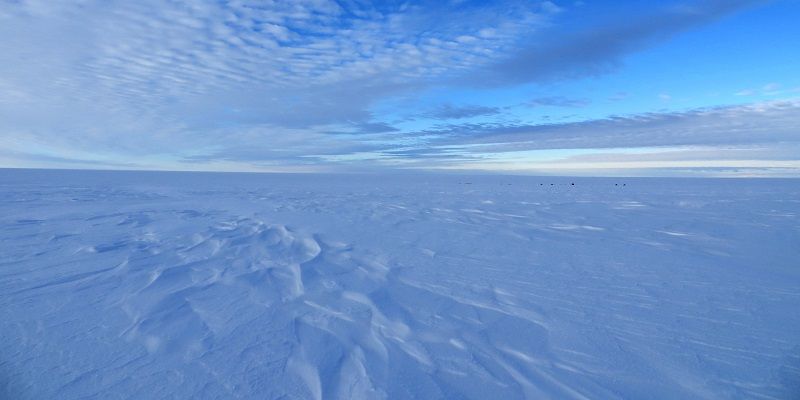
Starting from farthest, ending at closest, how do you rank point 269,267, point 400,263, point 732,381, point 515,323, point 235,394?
point 400,263 → point 269,267 → point 515,323 → point 732,381 → point 235,394

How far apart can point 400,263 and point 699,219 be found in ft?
36.8

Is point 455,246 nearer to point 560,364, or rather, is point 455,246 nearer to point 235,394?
point 560,364

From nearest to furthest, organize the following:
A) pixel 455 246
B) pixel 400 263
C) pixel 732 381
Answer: pixel 732 381, pixel 400 263, pixel 455 246

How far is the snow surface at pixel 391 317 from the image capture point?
10.3ft

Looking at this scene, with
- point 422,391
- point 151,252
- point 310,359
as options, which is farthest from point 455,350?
point 151,252

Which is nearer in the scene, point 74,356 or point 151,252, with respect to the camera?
point 74,356

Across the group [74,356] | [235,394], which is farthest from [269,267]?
[235,394]

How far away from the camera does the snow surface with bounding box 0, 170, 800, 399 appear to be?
3.15 m

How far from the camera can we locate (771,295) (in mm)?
5246

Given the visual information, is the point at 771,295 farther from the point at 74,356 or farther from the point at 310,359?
the point at 74,356

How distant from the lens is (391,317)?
4402 mm

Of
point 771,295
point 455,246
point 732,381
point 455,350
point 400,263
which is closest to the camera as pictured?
point 732,381

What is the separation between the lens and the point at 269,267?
627 centimetres

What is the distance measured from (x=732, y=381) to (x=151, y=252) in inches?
326
